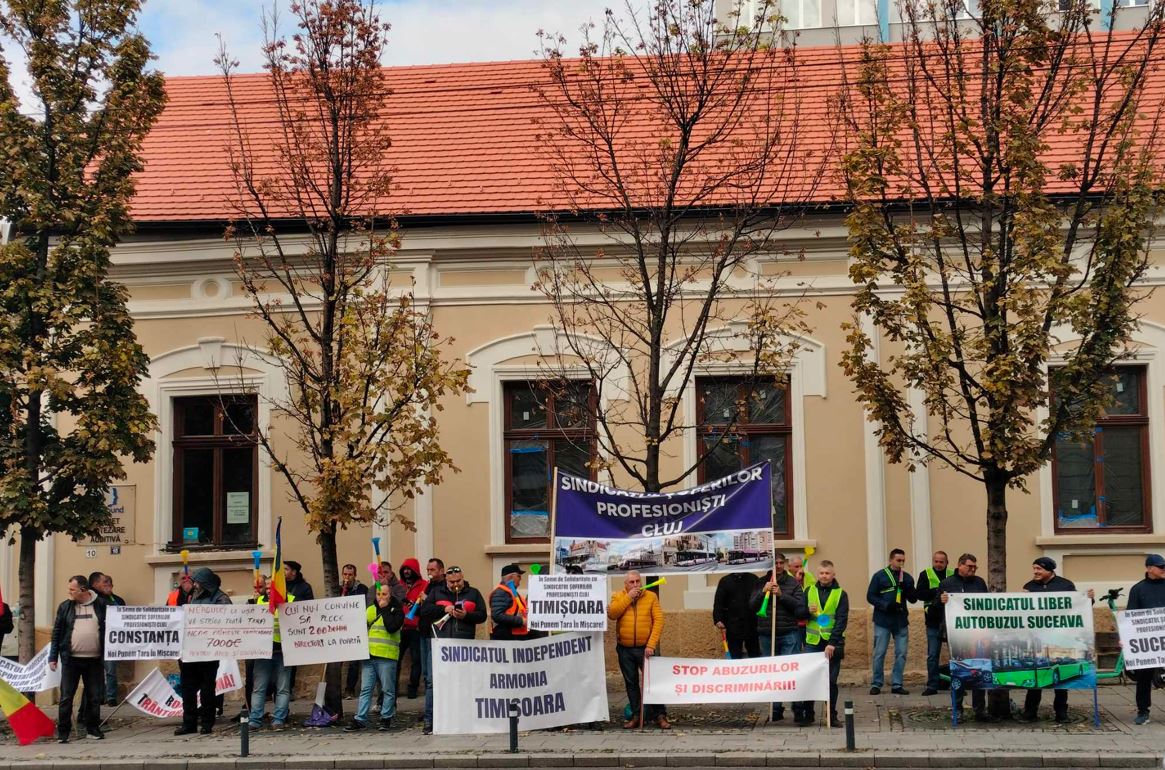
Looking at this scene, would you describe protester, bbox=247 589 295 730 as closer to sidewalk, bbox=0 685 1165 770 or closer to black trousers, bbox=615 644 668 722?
sidewalk, bbox=0 685 1165 770

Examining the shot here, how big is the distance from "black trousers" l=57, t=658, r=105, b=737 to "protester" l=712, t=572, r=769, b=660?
20.8ft

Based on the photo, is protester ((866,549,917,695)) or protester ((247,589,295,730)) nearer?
protester ((247,589,295,730))

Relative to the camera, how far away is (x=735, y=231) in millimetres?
14445

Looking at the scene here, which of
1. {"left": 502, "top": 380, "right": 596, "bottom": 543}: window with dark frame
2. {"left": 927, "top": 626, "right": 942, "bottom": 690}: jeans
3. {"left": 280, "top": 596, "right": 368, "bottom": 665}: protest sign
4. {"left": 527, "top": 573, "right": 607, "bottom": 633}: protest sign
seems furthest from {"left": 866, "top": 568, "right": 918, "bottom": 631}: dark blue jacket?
{"left": 280, "top": 596, "right": 368, "bottom": 665}: protest sign

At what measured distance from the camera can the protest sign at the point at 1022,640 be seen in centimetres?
1261

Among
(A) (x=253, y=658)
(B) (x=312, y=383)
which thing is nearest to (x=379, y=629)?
(A) (x=253, y=658)

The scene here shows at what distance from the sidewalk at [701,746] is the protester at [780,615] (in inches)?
24.7

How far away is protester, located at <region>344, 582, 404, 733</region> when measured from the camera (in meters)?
13.8

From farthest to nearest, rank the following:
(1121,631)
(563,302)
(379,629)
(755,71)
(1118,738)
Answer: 1. (563,302)
2. (755,71)
3. (379,629)
4. (1121,631)
5. (1118,738)

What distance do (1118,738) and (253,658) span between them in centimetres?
825

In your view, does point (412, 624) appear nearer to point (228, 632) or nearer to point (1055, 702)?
point (228, 632)

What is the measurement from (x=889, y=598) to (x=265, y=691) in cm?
665

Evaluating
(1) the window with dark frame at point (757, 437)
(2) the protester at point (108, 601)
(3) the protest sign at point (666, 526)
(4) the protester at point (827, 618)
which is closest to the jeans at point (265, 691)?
(2) the protester at point (108, 601)

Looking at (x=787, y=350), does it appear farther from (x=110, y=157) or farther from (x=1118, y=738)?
(x=110, y=157)
